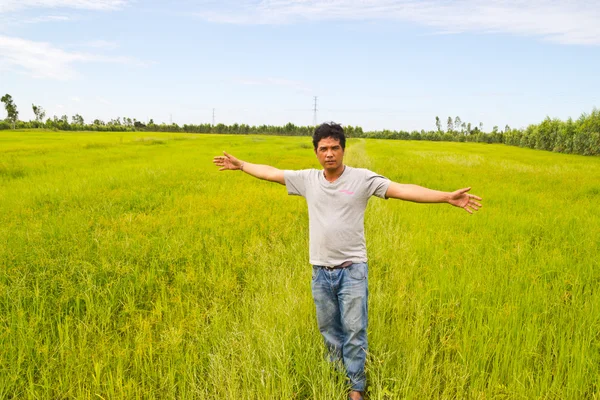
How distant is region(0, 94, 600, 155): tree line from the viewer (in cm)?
3428

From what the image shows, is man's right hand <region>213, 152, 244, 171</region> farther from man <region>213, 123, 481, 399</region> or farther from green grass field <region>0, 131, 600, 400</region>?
green grass field <region>0, 131, 600, 400</region>

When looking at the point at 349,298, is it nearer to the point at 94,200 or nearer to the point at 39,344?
the point at 39,344

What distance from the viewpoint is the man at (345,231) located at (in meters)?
2.41

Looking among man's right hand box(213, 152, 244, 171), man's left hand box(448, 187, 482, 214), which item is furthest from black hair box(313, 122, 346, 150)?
man's right hand box(213, 152, 244, 171)

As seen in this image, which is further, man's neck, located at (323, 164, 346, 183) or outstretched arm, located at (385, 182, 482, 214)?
man's neck, located at (323, 164, 346, 183)

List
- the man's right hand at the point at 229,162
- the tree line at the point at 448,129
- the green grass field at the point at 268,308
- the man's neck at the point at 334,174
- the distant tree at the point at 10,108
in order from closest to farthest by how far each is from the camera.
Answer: the man's neck at the point at 334,174 → the green grass field at the point at 268,308 → the man's right hand at the point at 229,162 → the tree line at the point at 448,129 → the distant tree at the point at 10,108

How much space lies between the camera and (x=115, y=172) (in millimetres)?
12617

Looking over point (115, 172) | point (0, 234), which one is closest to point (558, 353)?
point (0, 234)

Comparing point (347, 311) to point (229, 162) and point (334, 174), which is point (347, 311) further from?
point (229, 162)

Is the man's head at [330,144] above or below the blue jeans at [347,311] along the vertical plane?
above

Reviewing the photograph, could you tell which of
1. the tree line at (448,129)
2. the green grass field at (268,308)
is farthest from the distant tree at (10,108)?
the green grass field at (268,308)

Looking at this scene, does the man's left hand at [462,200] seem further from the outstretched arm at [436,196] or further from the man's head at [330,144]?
the man's head at [330,144]

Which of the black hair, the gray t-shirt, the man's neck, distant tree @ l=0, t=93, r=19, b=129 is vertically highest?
distant tree @ l=0, t=93, r=19, b=129

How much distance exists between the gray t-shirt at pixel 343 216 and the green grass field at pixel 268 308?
2.65 ft
